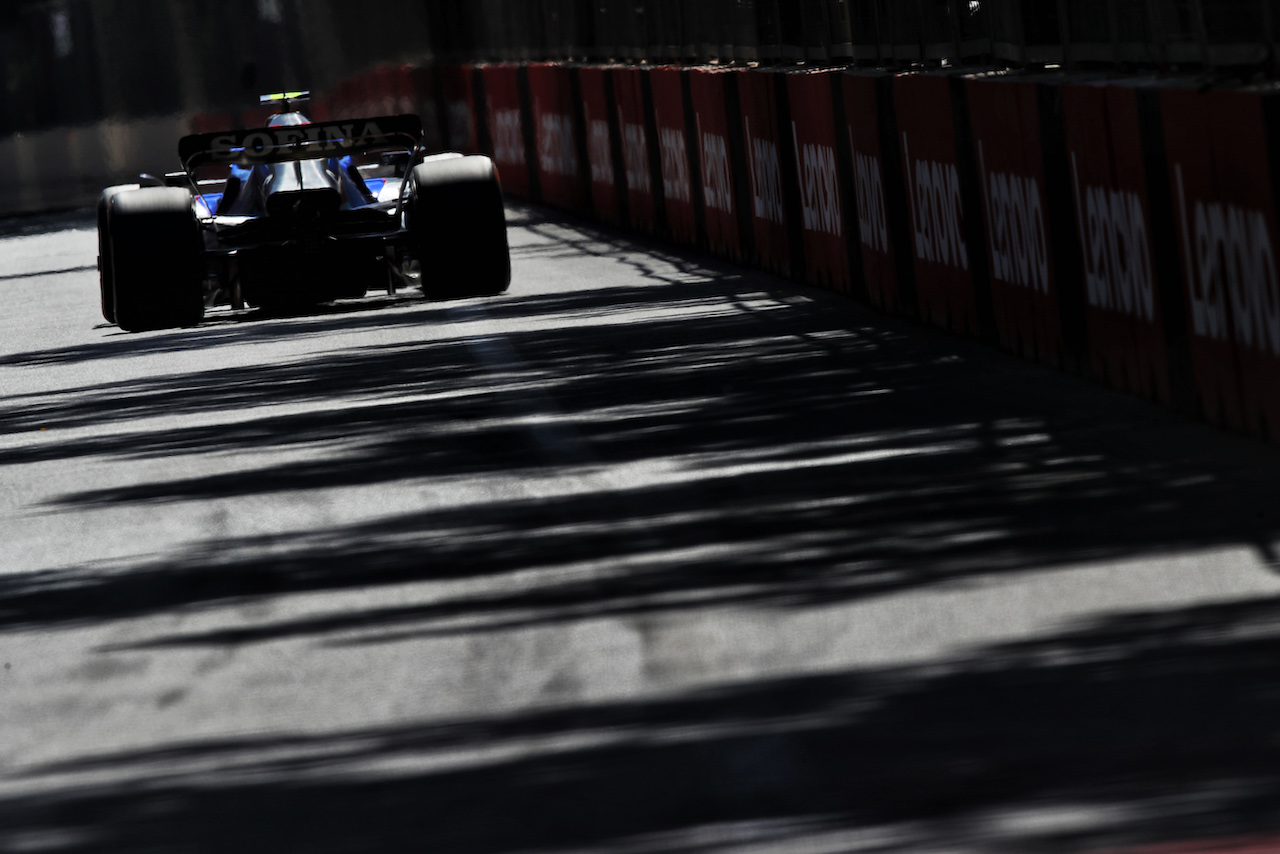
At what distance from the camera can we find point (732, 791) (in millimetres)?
5078

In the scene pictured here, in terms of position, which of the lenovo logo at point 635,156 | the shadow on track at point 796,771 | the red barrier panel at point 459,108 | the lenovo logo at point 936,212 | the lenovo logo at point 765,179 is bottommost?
the shadow on track at point 796,771

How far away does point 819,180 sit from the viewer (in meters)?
16.7

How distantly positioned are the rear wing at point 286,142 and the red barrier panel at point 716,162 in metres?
3.86

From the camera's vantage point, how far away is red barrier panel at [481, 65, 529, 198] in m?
31.7

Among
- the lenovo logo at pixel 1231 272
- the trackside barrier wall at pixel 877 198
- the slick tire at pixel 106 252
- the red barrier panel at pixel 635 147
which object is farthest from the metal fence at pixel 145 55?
the lenovo logo at pixel 1231 272

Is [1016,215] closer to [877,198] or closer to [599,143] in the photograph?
[877,198]

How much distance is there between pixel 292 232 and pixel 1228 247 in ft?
29.1

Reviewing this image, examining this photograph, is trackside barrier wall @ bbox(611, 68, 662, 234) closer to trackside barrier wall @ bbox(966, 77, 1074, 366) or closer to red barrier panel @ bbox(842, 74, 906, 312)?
red barrier panel @ bbox(842, 74, 906, 312)

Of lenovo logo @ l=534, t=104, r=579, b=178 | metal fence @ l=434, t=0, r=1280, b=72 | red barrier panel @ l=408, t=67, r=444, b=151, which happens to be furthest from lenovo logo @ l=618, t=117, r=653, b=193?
red barrier panel @ l=408, t=67, r=444, b=151

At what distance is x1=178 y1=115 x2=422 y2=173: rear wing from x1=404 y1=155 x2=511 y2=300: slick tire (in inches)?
19.4

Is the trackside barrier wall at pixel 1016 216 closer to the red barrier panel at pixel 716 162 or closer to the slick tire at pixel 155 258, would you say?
the slick tire at pixel 155 258

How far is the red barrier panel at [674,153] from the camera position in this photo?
2147cm

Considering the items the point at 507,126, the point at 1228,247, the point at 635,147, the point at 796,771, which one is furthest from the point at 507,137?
the point at 796,771

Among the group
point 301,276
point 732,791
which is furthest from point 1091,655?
point 301,276
